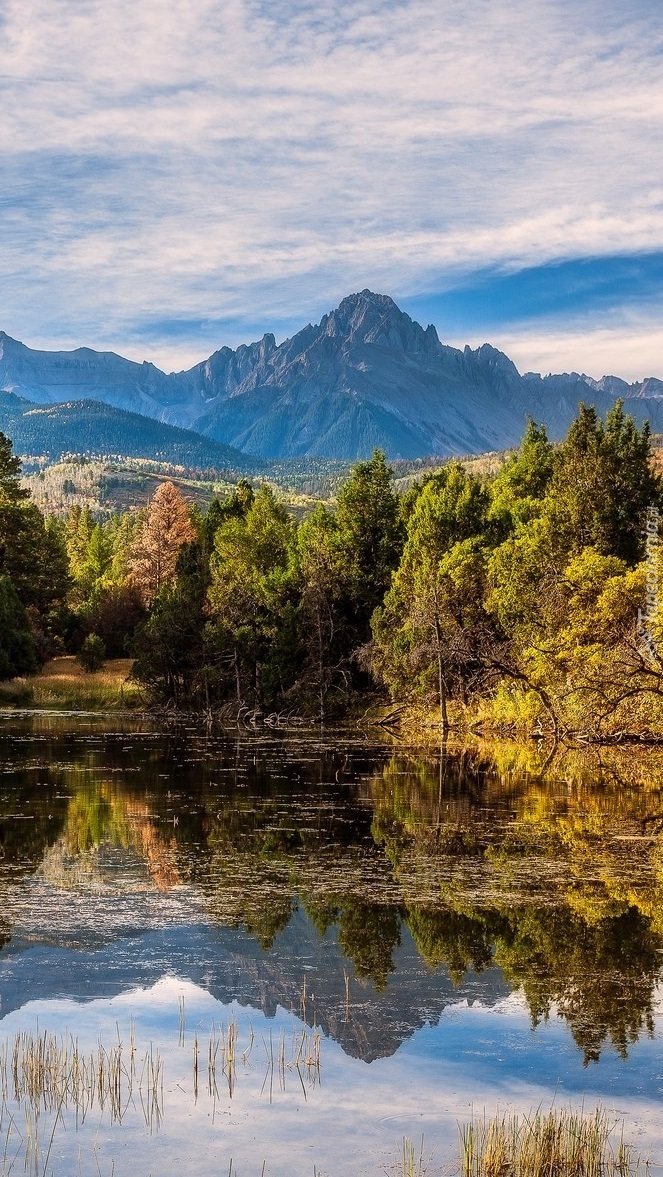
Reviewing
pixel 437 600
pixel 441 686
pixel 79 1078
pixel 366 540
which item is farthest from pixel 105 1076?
pixel 366 540

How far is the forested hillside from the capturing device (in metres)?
49.8

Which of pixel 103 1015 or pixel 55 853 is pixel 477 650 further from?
pixel 103 1015

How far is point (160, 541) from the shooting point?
110m

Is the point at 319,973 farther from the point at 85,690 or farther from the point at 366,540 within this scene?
the point at 85,690

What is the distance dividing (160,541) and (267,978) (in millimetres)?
94737

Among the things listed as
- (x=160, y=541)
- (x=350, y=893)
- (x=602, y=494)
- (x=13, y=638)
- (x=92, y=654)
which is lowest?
(x=350, y=893)

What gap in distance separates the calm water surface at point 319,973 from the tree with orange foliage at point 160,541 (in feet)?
231

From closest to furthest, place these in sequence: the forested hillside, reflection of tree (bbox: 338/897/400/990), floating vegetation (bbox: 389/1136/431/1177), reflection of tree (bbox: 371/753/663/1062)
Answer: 1. floating vegetation (bbox: 389/1136/431/1177)
2. reflection of tree (bbox: 371/753/663/1062)
3. reflection of tree (bbox: 338/897/400/990)
4. the forested hillside

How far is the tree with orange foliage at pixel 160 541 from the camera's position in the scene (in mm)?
105975

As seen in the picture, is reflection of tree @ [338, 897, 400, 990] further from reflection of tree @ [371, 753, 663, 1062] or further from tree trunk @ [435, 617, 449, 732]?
tree trunk @ [435, 617, 449, 732]

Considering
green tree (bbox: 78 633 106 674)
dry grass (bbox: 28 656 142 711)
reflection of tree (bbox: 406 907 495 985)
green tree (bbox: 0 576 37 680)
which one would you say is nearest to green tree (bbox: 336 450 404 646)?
dry grass (bbox: 28 656 142 711)

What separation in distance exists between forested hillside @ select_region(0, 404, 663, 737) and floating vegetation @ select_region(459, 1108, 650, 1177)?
97.9 feet

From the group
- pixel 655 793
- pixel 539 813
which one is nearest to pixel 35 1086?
pixel 539 813

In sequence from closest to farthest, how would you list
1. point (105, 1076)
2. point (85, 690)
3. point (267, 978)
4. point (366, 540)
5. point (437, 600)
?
point (105, 1076), point (267, 978), point (437, 600), point (366, 540), point (85, 690)
